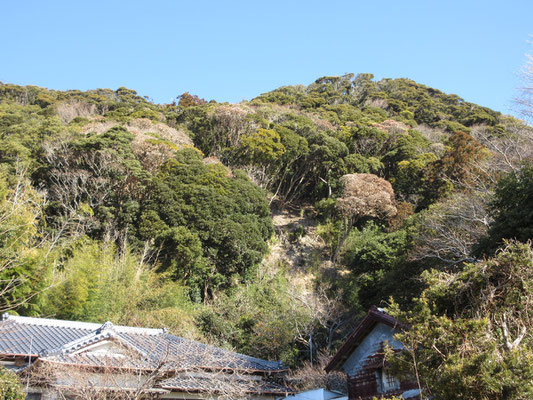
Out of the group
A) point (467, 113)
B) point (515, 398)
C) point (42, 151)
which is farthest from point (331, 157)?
point (467, 113)

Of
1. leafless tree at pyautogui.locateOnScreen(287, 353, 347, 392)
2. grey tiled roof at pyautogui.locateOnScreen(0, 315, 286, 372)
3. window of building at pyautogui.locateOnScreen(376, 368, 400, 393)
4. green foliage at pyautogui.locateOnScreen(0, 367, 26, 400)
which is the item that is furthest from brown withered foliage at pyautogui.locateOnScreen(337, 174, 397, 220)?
green foliage at pyautogui.locateOnScreen(0, 367, 26, 400)

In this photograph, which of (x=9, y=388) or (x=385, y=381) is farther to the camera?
(x=385, y=381)

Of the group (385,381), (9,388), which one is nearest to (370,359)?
(385,381)

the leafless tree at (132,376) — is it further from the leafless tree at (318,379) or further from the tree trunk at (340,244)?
the tree trunk at (340,244)

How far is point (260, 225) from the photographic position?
2231cm

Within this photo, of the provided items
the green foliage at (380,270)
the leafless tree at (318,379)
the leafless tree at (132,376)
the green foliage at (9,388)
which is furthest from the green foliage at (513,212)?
the green foliage at (9,388)

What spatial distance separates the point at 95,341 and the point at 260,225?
521 inches

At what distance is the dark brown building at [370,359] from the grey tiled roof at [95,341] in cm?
205

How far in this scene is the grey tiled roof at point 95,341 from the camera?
29.6ft

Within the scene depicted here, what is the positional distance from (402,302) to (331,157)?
1241 centimetres

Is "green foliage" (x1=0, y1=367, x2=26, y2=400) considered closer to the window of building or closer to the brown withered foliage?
the window of building

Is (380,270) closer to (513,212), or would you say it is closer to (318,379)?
(318,379)

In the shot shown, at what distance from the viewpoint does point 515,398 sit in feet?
18.2

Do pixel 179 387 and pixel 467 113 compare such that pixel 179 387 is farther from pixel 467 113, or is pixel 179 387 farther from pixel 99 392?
pixel 467 113
